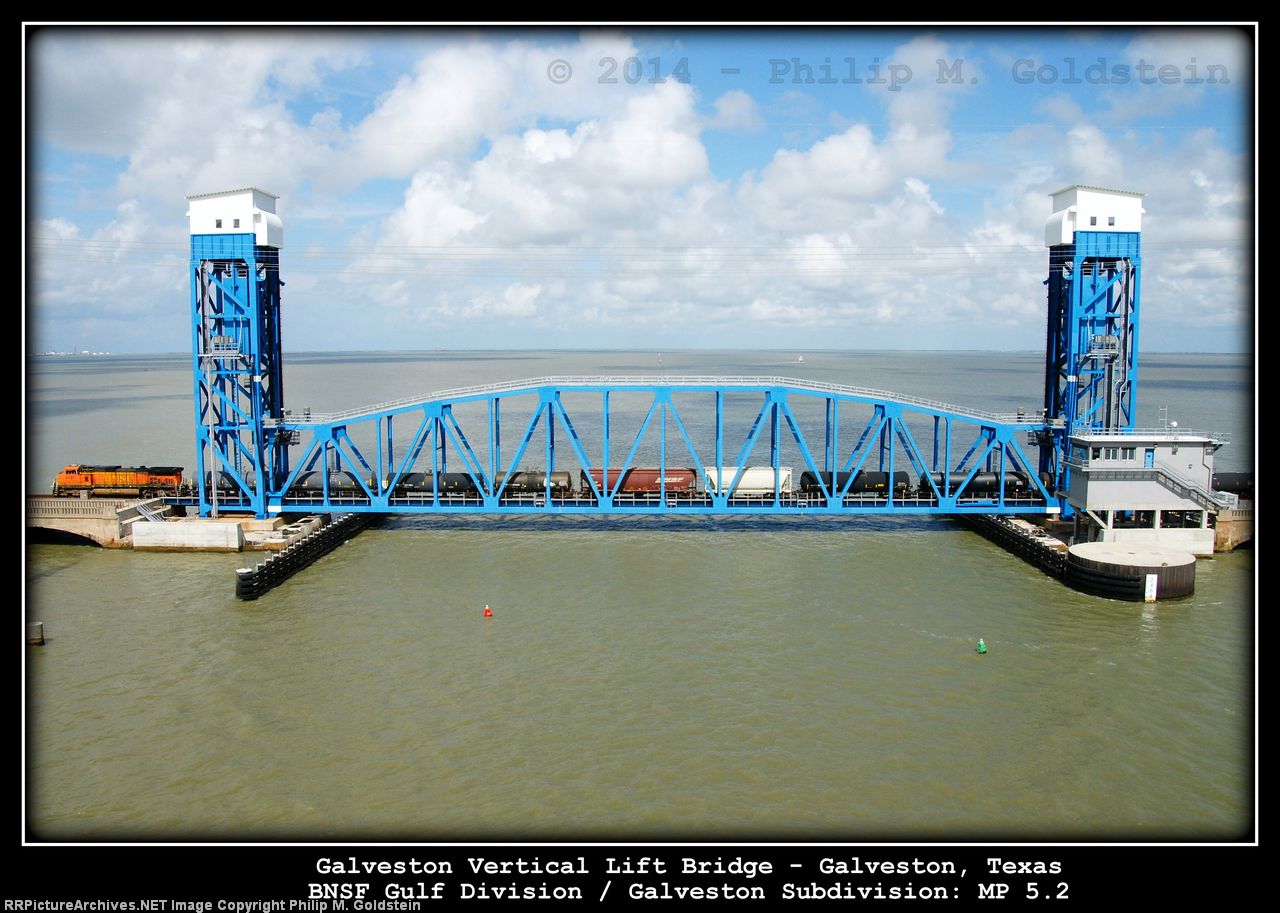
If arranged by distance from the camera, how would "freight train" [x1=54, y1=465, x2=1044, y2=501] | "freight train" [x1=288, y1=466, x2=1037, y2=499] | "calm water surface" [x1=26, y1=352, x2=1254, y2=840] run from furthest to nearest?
"freight train" [x1=54, y1=465, x2=1044, y2=501], "freight train" [x1=288, y1=466, x2=1037, y2=499], "calm water surface" [x1=26, y1=352, x2=1254, y2=840]

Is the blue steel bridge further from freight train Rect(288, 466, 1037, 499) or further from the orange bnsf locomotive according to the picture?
the orange bnsf locomotive

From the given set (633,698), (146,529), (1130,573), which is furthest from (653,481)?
(146,529)

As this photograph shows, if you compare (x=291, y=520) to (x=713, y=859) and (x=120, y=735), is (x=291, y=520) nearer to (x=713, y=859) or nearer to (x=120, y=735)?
(x=120, y=735)

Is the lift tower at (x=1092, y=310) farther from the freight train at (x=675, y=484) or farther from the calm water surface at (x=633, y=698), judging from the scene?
the calm water surface at (x=633, y=698)

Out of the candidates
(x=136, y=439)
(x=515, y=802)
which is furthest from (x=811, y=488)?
(x=136, y=439)

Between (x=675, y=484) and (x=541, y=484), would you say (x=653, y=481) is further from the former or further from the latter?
(x=541, y=484)

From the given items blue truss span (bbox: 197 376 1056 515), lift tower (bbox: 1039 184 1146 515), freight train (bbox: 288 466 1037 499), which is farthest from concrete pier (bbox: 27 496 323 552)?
lift tower (bbox: 1039 184 1146 515)
